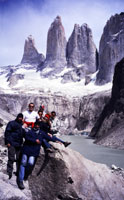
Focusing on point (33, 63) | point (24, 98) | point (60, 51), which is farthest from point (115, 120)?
point (33, 63)

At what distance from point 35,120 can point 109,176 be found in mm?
3305

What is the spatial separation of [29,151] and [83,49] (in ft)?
512

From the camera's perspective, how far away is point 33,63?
19862cm

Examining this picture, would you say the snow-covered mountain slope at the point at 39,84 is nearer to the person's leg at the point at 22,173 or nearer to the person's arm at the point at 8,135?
the person's arm at the point at 8,135

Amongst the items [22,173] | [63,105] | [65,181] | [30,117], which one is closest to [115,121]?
[30,117]

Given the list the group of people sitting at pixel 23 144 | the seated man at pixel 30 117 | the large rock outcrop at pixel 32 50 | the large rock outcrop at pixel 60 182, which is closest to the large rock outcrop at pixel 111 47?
the large rock outcrop at pixel 32 50

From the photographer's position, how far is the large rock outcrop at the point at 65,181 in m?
7.07

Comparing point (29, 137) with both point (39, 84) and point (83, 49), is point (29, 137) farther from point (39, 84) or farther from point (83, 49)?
point (83, 49)

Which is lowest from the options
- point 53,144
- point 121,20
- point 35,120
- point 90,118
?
point 90,118

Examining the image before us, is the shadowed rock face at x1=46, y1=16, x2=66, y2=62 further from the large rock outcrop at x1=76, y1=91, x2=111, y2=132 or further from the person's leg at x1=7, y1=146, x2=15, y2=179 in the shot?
the person's leg at x1=7, y1=146, x2=15, y2=179

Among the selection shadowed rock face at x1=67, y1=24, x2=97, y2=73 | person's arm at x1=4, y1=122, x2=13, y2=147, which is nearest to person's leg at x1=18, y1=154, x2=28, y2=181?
person's arm at x1=4, y1=122, x2=13, y2=147

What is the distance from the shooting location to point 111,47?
118m

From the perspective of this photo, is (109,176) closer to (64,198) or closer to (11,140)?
(64,198)

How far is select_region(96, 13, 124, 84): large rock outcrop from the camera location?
117188mm
